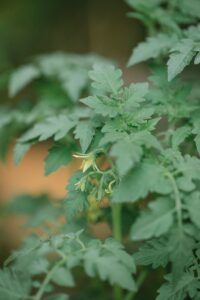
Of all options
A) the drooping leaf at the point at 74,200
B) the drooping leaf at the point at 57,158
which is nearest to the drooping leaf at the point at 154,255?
the drooping leaf at the point at 74,200

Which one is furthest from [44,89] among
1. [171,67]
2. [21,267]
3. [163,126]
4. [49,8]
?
[49,8]

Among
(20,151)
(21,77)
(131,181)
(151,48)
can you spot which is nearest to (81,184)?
(131,181)

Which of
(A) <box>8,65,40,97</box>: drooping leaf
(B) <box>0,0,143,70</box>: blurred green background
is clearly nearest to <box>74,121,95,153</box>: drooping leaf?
(A) <box>8,65,40,97</box>: drooping leaf

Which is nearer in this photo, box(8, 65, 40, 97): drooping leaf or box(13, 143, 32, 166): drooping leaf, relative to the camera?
box(13, 143, 32, 166): drooping leaf

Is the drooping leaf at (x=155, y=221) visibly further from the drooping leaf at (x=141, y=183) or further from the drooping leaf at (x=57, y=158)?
the drooping leaf at (x=57, y=158)

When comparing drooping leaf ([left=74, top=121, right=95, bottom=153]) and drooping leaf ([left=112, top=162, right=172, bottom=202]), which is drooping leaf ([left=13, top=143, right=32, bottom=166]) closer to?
drooping leaf ([left=74, top=121, right=95, bottom=153])

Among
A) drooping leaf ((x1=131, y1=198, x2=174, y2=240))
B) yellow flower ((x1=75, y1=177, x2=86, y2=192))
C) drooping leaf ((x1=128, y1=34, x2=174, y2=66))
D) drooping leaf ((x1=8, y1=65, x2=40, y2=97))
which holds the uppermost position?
drooping leaf ((x1=128, y1=34, x2=174, y2=66))

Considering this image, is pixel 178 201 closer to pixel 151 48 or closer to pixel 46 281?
pixel 46 281

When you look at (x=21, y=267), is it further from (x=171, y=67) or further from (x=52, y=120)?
(x=171, y=67)
